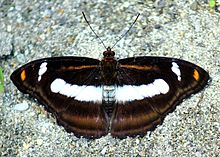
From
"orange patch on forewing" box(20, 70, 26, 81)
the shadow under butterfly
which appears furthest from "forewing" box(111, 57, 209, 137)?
"orange patch on forewing" box(20, 70, 26, 81)

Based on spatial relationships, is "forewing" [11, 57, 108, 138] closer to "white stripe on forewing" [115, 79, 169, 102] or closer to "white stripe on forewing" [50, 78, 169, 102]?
"white stripe on forewing" [50, 78, 169, 102]

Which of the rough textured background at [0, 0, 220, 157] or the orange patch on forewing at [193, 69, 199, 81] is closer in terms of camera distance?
the orange patch on forewing at [193, 69, 199, 81]

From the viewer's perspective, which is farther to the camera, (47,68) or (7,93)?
(7,93)

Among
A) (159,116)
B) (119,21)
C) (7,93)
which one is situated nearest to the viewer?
(159,116)

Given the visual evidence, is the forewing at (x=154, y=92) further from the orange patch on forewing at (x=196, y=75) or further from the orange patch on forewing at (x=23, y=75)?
the orange patch on forewing at (x=23, y=75)

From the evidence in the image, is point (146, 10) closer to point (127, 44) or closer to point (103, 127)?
point (127, 44)

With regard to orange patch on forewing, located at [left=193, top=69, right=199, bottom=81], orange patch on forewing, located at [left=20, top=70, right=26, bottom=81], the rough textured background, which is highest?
orange patch on forewing, located at [left=193, top=69, right=199, bottom=81]

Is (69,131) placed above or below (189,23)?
below

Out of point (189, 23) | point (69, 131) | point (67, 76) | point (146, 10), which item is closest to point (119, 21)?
point (146, 10)
